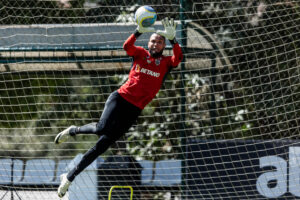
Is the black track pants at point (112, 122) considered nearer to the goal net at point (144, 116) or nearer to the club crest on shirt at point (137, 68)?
the club crest on shirt at point (137, 68)

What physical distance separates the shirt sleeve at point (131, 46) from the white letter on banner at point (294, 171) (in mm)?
2559

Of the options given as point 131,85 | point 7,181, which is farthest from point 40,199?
point 131,85

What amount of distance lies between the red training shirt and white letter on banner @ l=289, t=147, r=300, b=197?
2282 millimetres

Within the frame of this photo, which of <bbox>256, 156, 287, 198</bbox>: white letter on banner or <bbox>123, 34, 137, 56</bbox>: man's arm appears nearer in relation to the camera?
<bbox>123, 34, 137, 56</bbox>: man's arm

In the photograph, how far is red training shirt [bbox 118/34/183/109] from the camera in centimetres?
397

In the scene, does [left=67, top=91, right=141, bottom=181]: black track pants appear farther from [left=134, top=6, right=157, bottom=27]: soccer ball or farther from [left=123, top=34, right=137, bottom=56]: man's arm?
[left=134, top=6, right=157, bottom=27]: soccer ball

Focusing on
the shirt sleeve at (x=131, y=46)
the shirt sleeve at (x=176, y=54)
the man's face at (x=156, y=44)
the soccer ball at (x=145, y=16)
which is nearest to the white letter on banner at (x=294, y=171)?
the shirt sleeve at (x=176, y=54)

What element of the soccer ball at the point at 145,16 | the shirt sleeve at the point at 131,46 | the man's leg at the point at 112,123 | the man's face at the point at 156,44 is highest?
the soccer ball at the point at 145,16

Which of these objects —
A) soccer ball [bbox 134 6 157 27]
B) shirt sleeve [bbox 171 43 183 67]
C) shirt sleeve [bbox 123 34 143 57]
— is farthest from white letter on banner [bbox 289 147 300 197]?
soccer ball [bbox 134 6 157 27]

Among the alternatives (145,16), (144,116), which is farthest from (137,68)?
(144,116)

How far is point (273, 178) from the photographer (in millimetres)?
5363

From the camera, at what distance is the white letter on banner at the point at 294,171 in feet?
17.4

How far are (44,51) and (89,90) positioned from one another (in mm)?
1646

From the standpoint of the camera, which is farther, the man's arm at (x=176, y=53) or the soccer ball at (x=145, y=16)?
the man's arm at (x=176, y=53)
